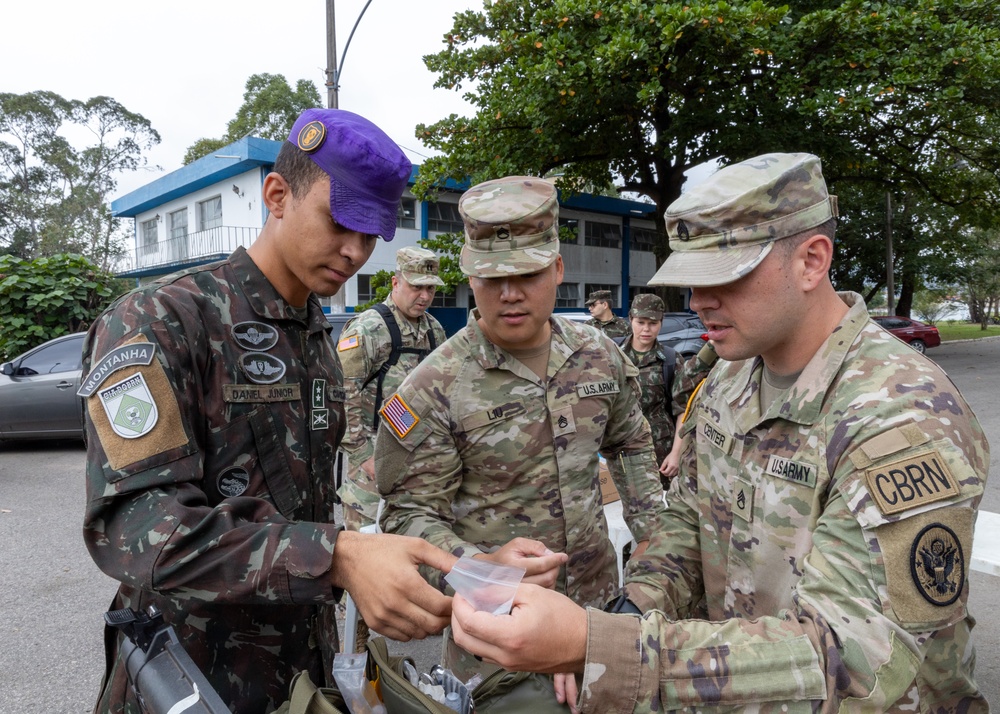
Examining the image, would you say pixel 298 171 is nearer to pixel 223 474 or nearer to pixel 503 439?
pixel 223 474

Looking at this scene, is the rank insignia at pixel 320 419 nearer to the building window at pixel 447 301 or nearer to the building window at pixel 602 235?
the building window at pixel 447 301

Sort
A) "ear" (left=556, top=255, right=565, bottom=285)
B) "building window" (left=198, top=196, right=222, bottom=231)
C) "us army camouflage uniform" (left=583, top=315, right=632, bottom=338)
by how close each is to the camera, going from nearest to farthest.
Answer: "ear" (left=556, top=255, right=565, bottom=285), "us army camouflage uniform" (left=583, top=315, right=632, bottom=338), "building window" (left=198, top=196, right=222, bottom=231)

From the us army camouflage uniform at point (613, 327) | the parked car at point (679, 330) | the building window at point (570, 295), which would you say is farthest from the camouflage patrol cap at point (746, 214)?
the building window at point (570, 295)

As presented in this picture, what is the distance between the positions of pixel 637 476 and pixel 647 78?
1209 centimetres

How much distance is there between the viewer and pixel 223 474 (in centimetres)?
145

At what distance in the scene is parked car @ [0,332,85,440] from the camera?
26.1 ft

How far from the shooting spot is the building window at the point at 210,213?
2202 centimetres

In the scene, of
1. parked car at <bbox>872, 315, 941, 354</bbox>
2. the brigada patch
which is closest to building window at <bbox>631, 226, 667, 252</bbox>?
parked car at <bbox>872, 315, 941, 354</bbox>

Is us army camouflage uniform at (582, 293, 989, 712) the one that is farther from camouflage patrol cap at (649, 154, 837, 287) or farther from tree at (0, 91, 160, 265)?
tree at (0, 91, 160, 265)

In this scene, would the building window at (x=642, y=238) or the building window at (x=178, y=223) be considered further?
the building window at (x=642, y=238)

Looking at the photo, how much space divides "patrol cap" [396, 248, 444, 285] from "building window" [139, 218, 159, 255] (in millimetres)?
25060

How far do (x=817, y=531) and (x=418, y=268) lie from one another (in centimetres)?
373

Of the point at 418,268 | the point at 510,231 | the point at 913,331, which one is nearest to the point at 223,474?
the point at 510,231

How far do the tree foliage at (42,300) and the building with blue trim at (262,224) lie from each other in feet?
26.9
